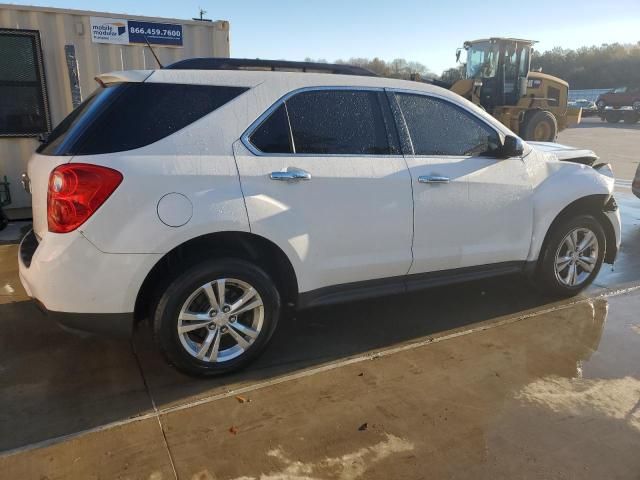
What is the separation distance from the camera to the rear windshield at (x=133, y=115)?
2834 mm

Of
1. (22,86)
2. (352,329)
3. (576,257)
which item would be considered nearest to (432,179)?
(352,329)

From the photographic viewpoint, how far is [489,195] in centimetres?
391

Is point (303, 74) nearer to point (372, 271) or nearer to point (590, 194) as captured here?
point (372, 271)

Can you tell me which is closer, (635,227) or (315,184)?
(315,184)

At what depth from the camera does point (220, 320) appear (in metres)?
3.13

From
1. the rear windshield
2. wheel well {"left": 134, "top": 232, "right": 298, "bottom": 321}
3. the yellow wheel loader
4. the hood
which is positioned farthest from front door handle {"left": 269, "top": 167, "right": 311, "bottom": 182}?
the yellow wheel loader

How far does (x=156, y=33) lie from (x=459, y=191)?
5439 mm

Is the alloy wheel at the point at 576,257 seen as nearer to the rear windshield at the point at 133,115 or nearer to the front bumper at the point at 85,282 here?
the rear windshield at the point at 133,115

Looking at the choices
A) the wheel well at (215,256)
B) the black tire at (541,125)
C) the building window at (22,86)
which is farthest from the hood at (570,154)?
the black tire at (541,125)

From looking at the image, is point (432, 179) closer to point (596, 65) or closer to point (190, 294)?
point (190, 294)

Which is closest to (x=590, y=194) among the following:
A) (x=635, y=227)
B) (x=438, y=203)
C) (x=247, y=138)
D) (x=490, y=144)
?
(x=490, y=144)

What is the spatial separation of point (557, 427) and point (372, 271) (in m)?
1.44

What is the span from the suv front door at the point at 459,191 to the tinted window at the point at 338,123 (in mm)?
235

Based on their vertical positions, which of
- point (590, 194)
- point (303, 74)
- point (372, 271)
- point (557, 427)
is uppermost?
point (303, 74)
